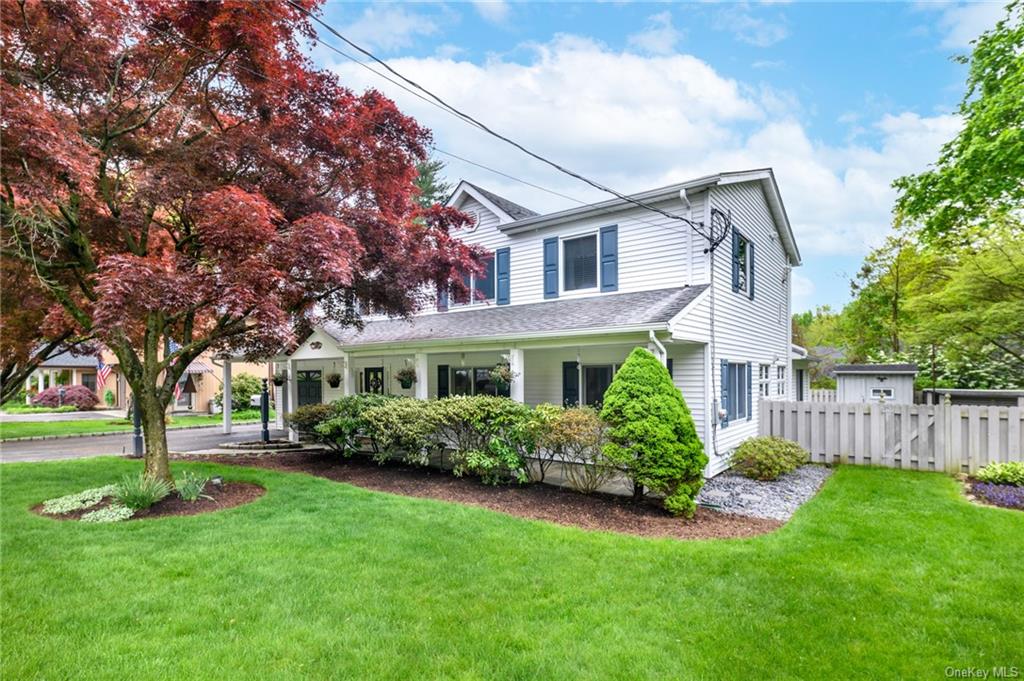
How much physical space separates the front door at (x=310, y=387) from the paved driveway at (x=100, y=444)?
4.72 ft

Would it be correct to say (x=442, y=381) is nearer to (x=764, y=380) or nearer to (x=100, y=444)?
(x=764, y=380)

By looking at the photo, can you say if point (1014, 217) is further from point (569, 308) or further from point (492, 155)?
point (492, 155)

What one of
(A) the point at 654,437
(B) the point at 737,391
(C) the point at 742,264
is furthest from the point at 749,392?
(A) the point at 654,437

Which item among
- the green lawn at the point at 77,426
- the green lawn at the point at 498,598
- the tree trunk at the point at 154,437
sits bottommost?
the green lawn at the point at 77,426

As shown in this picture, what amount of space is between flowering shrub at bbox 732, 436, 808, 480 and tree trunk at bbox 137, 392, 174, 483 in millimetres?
10331

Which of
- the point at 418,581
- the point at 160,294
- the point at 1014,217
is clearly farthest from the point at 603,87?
the point at 1014,217

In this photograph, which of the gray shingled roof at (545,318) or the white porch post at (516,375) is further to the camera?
the white porch post at (516,375)

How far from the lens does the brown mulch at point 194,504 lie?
7004 mm

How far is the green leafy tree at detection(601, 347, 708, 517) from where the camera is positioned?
7066 mm

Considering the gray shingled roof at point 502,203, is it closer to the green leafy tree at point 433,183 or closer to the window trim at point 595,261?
the window trim at point 595,261

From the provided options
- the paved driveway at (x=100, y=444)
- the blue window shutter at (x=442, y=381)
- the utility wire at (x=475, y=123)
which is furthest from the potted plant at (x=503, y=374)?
the paved driveway at (x=100, y=444)

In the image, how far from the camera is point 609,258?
1176cm

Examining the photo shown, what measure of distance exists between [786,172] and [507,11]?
10505 millimetres

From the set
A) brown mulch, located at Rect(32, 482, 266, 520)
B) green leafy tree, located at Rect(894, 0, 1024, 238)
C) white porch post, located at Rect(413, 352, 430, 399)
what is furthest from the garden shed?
brown mulch, located at Rect(32, 482, 266, 520)
